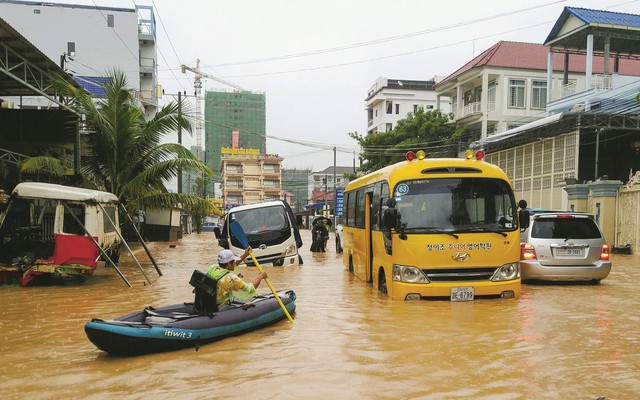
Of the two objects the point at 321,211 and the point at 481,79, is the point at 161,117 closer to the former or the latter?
the point at 481,79

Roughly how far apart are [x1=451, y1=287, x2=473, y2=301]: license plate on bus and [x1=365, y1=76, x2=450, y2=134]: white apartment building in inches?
1997

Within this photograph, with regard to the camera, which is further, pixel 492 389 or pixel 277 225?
pixel 277 225

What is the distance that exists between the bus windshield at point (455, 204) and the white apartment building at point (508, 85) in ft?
79.5

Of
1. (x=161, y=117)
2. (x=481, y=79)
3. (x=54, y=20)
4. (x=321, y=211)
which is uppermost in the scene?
(x=54, y=20)

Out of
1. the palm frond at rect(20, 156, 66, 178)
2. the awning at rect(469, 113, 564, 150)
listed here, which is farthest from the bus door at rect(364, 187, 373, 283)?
the awning at rect(469, 113, 564, 150)

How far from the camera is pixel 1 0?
45.0 m

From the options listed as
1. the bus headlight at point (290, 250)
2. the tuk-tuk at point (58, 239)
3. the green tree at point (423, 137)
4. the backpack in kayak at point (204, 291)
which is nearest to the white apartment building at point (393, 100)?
the green tree at point (423, 137)

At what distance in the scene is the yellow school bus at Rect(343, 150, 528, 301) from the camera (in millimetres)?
8211

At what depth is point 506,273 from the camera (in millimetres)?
8438

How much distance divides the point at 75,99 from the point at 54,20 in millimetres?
35417

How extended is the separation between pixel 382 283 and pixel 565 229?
151 inches

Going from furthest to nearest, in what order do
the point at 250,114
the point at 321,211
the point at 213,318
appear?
1. the point at 250,114
2. the point at 321,211
3. the point at 213,318

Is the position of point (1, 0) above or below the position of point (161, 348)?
above

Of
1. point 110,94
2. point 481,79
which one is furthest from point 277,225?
point 481,79
